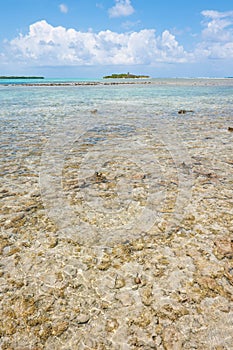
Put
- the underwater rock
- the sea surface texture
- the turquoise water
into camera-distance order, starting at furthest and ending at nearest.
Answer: the turquoise water < the underwater rock < the sea surface texture

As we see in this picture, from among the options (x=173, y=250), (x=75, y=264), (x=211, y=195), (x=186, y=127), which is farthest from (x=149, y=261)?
(x=186, y=127)

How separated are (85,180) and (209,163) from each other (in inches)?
201

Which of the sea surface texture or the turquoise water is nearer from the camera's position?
the sea surface texture

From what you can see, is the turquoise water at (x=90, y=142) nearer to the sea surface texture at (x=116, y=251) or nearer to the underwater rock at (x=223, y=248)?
the sea surface texture at (x=116, y=251)

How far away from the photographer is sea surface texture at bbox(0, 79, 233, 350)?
3.75 meters

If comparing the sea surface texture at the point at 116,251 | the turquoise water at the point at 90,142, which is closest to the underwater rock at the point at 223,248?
the sea surface texture at the point at 116,251

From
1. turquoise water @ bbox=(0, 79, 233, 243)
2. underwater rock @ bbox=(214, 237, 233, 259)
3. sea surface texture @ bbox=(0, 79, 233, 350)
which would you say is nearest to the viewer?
sea surface texture @ bbox=(0, 79, 233, 350)

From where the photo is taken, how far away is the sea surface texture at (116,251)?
375 centimetres

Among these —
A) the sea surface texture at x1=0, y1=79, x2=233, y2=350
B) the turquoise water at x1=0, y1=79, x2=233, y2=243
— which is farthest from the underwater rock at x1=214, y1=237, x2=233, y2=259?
the turquoise water at x1=0, y1=79, x2=233, y2=243

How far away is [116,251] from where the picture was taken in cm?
548

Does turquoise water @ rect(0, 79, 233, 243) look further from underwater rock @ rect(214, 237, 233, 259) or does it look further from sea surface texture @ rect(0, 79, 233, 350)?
underwater rock @ rect(214, 237, 233, 259)

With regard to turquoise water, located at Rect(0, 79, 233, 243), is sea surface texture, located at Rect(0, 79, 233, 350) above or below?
above

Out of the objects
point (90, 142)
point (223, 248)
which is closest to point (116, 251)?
point (223, 248)

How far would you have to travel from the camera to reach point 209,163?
10609 mm
